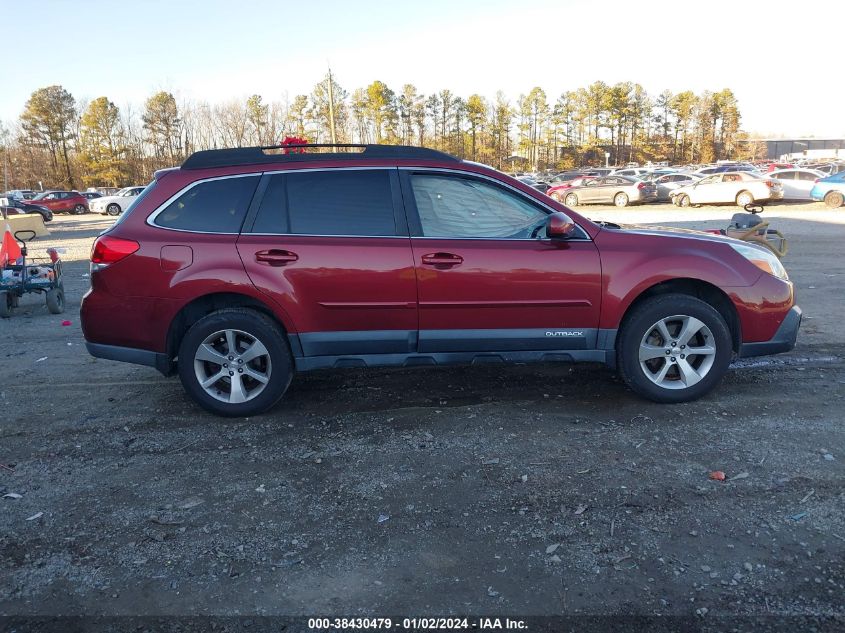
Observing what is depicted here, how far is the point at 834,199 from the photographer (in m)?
25.2

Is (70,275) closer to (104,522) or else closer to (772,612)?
(104,522)

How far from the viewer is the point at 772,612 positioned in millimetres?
2488

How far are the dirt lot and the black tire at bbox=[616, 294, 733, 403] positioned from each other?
12cm

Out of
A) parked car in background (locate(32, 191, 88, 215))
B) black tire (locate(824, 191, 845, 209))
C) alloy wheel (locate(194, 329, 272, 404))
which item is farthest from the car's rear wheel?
parked car in background (locate(32, 191, 88, 215))

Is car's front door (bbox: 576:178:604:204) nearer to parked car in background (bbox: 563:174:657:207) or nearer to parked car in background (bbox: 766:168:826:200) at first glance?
parked car in background (bbox: 563:174:657:207)

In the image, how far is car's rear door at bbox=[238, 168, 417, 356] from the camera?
4.46 m

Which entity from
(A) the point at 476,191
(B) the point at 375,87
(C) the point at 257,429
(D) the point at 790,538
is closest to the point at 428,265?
(A) the point at 476,191

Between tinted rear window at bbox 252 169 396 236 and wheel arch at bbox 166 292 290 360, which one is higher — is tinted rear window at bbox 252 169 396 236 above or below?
above

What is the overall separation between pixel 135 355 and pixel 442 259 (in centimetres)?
234

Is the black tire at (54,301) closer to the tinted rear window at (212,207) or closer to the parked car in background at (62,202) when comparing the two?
the tinted rear window at (212,207)

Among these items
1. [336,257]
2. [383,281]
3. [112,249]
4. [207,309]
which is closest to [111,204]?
[112,249]

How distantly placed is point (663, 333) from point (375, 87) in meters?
74.4

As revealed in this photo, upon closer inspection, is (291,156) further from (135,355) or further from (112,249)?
(135,355)

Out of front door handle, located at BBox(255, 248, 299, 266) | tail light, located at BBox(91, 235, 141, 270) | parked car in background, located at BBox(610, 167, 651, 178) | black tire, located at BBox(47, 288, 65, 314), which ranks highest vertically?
parked car in background, located at BBox(610, 167, 651, 178)
